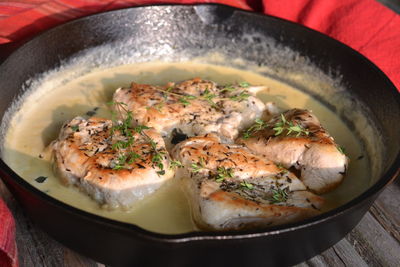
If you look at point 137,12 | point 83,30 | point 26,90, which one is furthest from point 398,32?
point 26,90

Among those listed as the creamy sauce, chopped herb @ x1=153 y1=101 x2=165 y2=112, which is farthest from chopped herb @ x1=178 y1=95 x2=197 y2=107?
the creamy sauce

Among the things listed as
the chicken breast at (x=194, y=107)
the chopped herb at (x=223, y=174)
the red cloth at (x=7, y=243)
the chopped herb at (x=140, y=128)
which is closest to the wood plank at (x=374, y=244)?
the chopped herb at (x=223, y=174)

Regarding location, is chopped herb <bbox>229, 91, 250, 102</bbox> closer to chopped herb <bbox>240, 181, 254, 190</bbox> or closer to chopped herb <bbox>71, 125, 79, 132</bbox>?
chopped herb <bbox>240, 181, 254, 190</bbox>

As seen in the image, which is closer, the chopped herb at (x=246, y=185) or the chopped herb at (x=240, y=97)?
the chopped herb at (x=246, y=185)

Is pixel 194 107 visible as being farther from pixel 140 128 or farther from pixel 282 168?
pixel 282 168

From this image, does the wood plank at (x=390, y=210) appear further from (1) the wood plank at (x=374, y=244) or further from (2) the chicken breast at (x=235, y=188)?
(2) the chicken breast at (x=235, y=188)

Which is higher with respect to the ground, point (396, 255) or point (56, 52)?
point (56, 52)

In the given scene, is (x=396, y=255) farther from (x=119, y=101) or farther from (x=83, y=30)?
(x=83, y=30)
